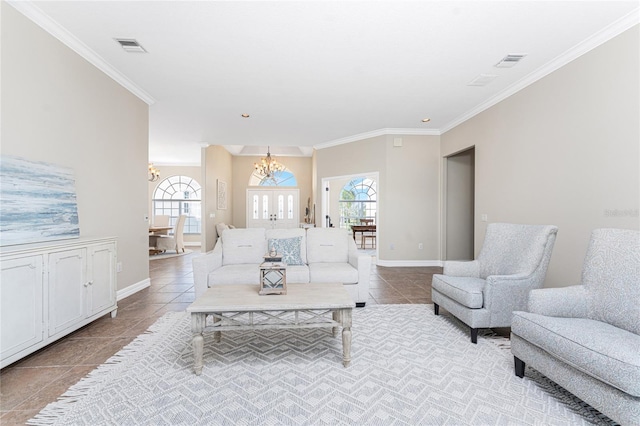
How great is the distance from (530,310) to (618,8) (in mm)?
2613

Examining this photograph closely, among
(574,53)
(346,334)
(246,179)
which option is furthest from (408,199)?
(246,179)

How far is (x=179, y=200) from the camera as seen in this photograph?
34.8ft

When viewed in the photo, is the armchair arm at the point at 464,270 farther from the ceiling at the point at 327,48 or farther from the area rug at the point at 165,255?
the area rug at the point at 165,255

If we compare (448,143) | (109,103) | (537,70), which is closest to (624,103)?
(537,70)

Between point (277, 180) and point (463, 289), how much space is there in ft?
27.4

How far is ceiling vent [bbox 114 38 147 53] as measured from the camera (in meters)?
2.91

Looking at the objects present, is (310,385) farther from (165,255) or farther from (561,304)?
(165,255)

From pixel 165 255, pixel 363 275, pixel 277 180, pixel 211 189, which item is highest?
pixel 277 180

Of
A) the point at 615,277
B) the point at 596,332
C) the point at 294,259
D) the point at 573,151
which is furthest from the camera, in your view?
the point at 294,259

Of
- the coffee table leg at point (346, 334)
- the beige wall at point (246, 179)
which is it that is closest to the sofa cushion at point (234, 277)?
the coffee table leg at point (346, 334)

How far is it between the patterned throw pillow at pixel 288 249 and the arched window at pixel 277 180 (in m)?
6.63

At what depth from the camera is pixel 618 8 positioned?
2420 mm

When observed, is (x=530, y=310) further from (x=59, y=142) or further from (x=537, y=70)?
(x=59, y=142)

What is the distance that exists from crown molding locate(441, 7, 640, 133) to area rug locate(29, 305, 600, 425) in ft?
9.76
